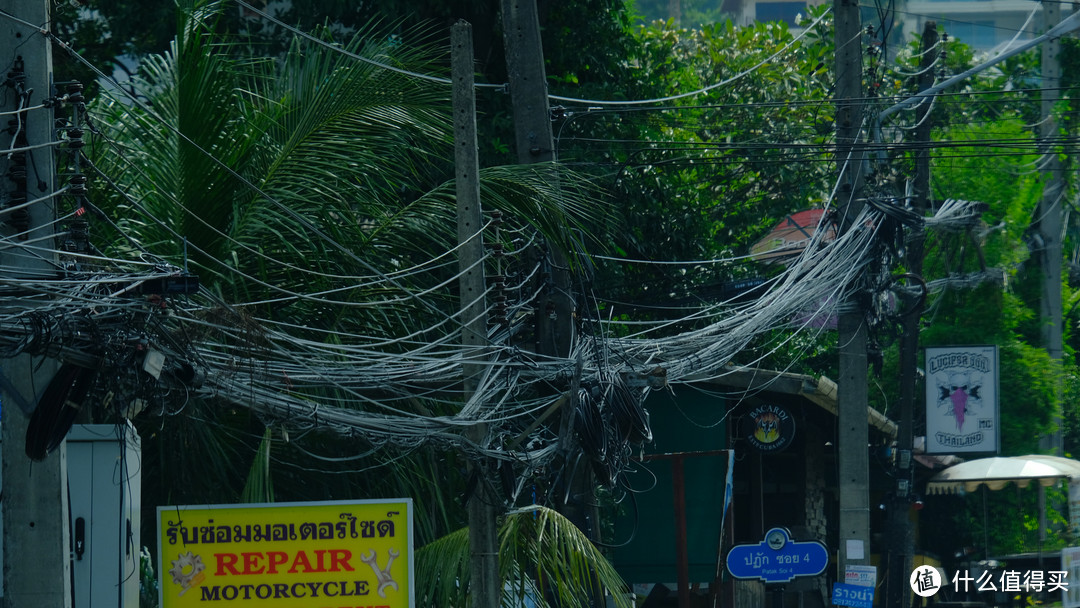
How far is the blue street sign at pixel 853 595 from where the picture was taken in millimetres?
13789

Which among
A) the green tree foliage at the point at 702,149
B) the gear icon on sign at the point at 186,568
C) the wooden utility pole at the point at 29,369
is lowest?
the gear icon on sign at the point at 186,568

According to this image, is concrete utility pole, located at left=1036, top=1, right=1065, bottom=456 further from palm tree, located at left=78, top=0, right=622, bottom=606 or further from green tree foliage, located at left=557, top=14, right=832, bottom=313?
palm tree, located at left=78, top=0, right=622, bottom=606

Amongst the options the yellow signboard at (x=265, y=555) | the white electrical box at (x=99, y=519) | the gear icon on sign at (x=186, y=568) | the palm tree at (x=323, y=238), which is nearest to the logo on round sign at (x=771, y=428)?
the palm tree at (x=323, y=238)

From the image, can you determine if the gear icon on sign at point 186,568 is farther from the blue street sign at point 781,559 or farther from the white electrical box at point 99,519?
the blue street sign at point 781,559

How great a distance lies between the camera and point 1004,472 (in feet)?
71.0

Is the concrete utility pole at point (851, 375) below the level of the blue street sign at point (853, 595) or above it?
above

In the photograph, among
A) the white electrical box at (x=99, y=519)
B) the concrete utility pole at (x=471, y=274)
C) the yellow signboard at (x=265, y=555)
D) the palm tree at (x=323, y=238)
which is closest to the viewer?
the white electrical box at (x=99, y=519)

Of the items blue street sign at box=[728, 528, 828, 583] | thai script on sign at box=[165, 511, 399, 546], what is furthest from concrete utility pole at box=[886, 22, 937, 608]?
thai script on sign at box=[165, 511, 399, 546]

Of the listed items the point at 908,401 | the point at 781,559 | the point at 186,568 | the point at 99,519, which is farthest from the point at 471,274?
the point at 908,401

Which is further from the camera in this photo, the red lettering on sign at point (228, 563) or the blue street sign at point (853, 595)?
the blue street sign at point (853, 595)

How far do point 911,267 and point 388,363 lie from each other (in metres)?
11.5

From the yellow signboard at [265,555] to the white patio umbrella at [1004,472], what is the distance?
52.1ft

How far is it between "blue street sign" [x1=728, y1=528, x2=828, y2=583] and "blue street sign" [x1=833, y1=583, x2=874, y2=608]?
292mm

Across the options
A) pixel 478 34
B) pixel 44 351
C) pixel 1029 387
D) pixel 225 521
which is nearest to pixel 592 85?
pixel 478 34
